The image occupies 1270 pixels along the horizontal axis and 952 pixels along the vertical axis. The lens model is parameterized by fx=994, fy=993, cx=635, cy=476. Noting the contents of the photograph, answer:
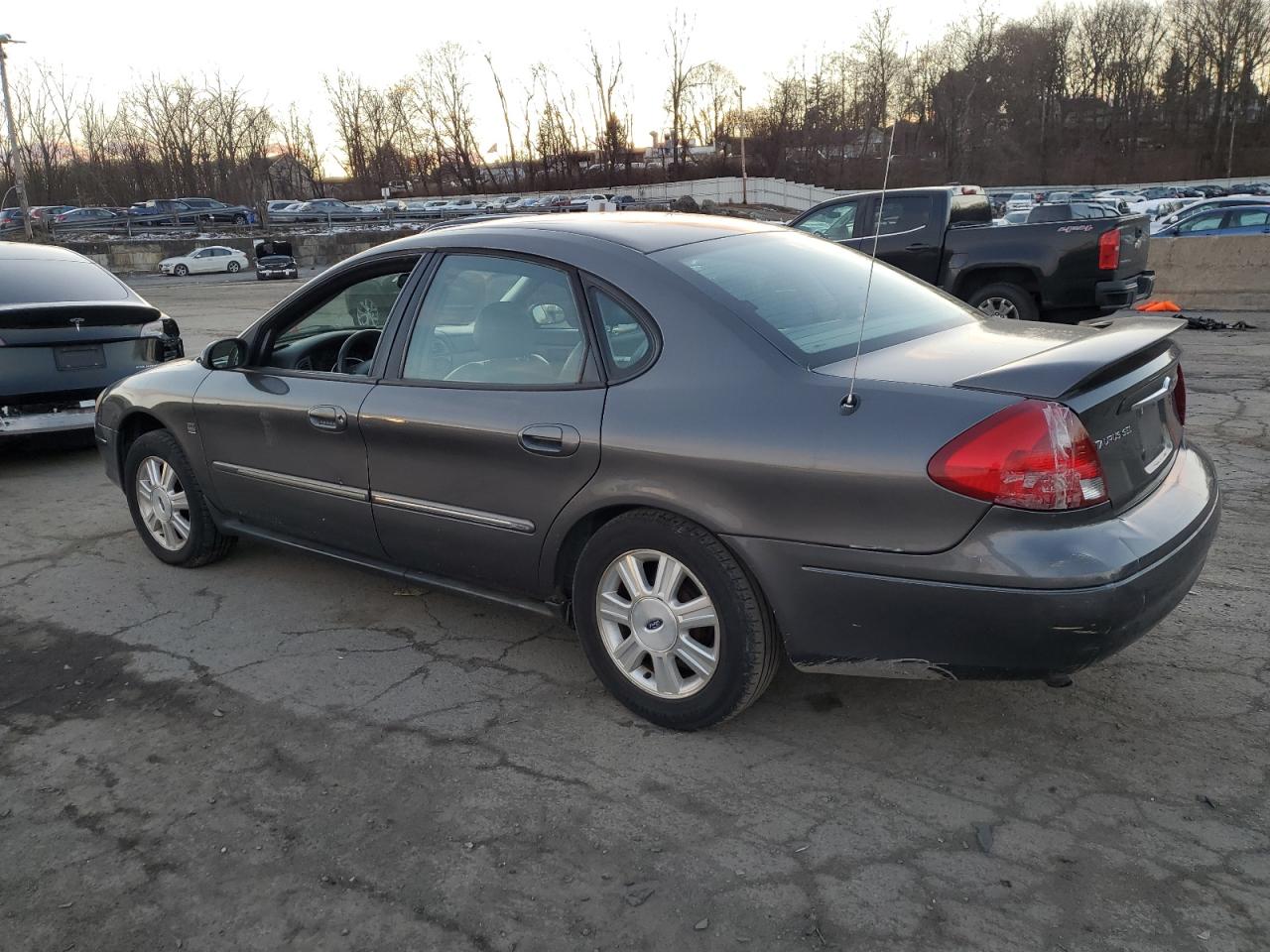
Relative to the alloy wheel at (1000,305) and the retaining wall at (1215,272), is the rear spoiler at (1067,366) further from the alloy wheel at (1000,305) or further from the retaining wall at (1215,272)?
the retaining wall at (1215,272)

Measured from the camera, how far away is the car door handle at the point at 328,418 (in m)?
3.89

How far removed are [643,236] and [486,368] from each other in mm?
739

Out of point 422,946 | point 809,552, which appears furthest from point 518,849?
point 809,552

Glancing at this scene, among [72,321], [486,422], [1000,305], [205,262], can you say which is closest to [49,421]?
[72,321]

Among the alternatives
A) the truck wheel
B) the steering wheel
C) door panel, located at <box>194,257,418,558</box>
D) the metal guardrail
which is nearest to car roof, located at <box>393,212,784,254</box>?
door panel, located at <box>194,257,418,558</box>

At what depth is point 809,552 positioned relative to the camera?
109 inches

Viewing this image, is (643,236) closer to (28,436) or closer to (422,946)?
(422,946)

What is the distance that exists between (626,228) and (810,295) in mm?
746

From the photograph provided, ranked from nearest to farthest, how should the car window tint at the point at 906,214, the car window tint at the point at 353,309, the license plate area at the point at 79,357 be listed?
the car window tint at the point at 353,309, the license plate area at the point at 79,357, the car window tint at the point at 906,214

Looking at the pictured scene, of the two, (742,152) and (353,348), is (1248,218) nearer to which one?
(353,348)

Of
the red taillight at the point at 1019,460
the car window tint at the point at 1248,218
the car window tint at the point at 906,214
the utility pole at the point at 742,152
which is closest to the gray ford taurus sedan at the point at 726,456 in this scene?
the red taillight at the point at 1019,460

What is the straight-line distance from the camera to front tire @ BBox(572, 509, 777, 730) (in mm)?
2955

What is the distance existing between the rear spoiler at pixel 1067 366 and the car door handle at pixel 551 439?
1205mm

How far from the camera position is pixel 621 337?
3.23m
